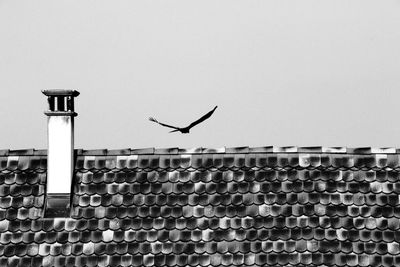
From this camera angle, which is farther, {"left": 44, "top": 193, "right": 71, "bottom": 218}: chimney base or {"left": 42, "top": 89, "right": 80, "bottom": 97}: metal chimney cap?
{"left": 42, "top": 89, "right": 80, "bottom": 97}: metal chimney cap

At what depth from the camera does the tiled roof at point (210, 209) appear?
65.1 feet

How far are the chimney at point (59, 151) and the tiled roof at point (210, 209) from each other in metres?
0.18

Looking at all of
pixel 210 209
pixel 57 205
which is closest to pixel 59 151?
pixel 57 205

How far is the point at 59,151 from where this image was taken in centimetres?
2078

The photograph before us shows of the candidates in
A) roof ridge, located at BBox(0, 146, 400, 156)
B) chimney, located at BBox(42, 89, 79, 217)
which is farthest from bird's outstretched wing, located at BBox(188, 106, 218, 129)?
chimney, located at BBox(42, 89, 79, 217)

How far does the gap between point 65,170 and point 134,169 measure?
1144 mm

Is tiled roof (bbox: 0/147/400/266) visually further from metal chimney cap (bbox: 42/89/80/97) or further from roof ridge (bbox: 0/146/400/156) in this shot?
metal chimney cap (bbox: 42/89/80/97)

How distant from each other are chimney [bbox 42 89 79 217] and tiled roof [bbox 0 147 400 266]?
7.2 inches

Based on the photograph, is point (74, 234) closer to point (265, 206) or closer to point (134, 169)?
point (134, 169)

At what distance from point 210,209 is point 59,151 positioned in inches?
104

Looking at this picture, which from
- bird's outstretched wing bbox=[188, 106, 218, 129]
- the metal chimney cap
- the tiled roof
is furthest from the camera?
bird's outstretched wing bbox=[188, 106, 218, 129]

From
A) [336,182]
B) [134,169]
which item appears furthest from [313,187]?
[134,169]

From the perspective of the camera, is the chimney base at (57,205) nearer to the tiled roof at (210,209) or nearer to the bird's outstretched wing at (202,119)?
the tiled roof at (210,209)

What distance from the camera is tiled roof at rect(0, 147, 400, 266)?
19844mm
